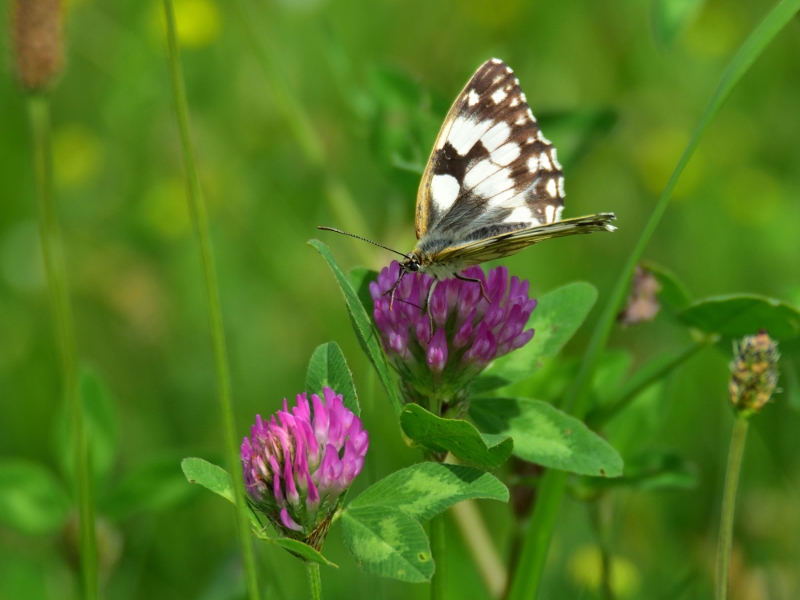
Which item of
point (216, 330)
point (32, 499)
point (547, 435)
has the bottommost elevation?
point (547, 435)

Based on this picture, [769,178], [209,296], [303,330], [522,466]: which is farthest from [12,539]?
[769,178]

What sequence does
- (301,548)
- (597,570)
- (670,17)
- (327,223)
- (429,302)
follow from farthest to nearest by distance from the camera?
(327,223) → (597,570) → (670,17) → (429,302) → (301,548)

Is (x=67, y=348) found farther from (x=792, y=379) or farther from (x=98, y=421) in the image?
(x=792, y=379)

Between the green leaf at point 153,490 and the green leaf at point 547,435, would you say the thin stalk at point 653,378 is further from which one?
the green leaf at point 153,490

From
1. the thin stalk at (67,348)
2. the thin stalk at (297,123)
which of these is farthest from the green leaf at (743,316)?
the thin stalk at (67,348)

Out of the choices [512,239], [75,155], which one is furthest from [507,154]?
[75,155]

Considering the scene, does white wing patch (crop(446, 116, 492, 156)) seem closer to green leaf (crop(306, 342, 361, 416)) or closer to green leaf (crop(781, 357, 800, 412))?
green leaf (crop(306, 342, 361, 416))

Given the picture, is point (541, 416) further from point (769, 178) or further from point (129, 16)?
point (129, 16)
